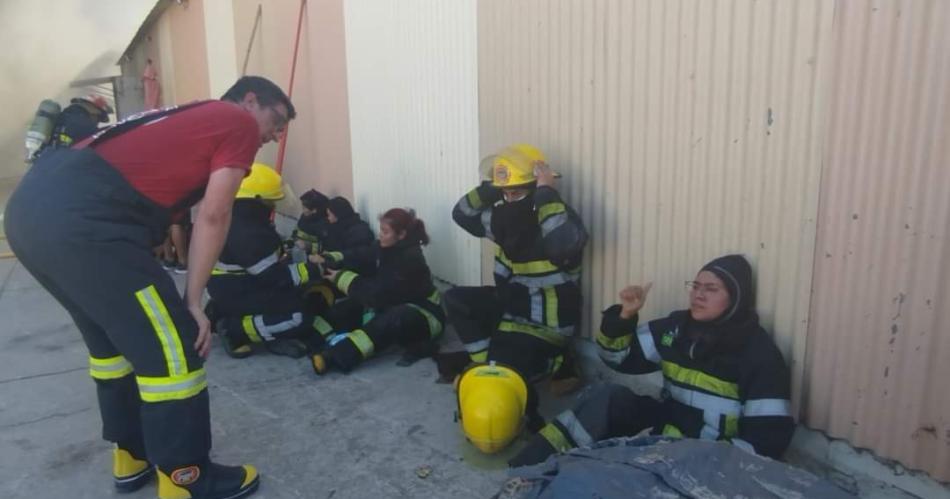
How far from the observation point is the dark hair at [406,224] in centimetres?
480

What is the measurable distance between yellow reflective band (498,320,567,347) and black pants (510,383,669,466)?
734mm

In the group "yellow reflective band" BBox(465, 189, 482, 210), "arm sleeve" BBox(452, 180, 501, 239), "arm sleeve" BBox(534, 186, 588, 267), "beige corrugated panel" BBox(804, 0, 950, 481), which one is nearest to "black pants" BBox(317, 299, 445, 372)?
"arm sleeve" BBox(452, 180, 501, 239)

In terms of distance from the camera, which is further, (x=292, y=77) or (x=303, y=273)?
(x=292, y=77)

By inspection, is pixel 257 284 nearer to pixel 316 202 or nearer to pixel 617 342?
pixel 316 202

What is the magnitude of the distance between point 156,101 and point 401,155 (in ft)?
29.2

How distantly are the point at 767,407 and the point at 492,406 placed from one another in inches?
42.8

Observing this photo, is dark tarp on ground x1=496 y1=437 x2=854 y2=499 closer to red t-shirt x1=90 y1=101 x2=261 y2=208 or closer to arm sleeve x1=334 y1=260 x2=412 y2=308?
red t-shirt x1=90 y1=101 x2=261 y2=208

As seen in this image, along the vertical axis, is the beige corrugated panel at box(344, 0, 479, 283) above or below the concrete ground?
above

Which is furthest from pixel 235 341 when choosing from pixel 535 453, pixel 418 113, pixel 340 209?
pixel 535 453

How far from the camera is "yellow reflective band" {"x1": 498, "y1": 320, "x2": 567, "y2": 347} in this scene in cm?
396

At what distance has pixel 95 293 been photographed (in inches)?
106

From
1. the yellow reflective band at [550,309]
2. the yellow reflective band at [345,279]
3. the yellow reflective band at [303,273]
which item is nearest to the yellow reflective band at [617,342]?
the yellow reflective band at [550,309]

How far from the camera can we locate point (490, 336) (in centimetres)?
420

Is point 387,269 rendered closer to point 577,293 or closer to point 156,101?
point 577,293
